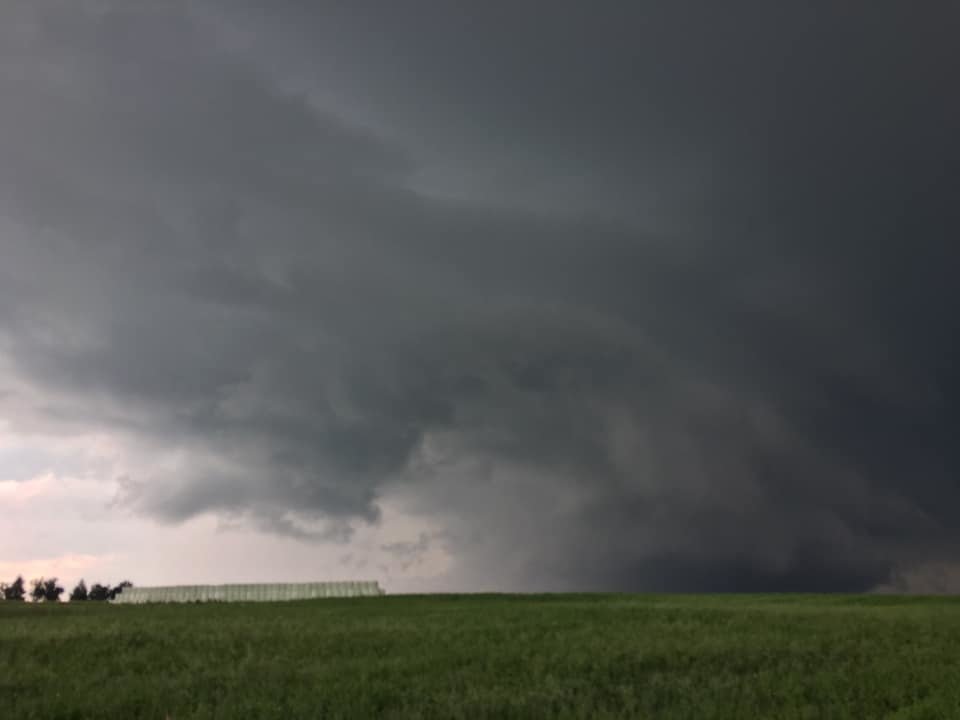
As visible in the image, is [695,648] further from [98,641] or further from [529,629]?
[98,641]

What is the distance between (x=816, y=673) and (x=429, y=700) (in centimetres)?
746

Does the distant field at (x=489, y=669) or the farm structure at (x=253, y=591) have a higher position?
the farm structure at (x=253, y=591)

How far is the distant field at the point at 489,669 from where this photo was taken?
15.0m

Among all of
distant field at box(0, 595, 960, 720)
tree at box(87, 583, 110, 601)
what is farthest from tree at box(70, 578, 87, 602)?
distant field at box(0, 595, 960, 720)

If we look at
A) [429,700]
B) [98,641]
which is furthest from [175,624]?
[429,700]

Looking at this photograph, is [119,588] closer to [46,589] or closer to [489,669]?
[46,589]

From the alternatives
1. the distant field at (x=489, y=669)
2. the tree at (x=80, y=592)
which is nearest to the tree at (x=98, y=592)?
the tree at (x=80, y=592)

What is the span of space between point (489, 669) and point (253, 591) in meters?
43.8

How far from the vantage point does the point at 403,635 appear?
79.2ft

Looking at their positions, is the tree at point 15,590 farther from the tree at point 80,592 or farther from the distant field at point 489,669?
the distant field at point 489,669

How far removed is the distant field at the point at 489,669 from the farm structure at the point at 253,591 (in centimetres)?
2992

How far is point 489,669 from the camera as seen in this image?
18.2 m

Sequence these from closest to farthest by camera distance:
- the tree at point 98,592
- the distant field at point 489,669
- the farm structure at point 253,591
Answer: the distant field at point 489,669
the farm structure at point 253,591
the tree at point 98,592

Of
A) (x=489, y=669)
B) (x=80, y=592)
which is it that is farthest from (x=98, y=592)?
(x=489, y=669)
